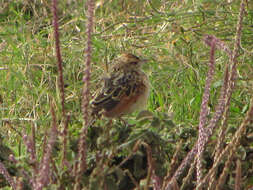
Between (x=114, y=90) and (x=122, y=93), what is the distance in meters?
0.08

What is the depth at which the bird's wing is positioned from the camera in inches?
197

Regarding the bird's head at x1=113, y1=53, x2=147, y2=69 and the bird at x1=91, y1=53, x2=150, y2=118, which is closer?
the bird at x1=91, y1=53, x2=150, y2=118

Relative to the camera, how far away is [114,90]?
5.15 metres

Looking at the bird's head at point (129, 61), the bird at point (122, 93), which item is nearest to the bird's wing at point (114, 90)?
the bird at point (122, 93)

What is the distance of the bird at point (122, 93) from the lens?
5.01 m

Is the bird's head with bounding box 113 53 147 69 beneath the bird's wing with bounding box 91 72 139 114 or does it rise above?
above

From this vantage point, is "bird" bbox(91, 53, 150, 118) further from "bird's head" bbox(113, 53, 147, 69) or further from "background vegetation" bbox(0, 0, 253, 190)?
"background vegetation" bbox(0, 0, 253, 190)

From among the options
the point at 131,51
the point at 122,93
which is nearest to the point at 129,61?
the point at 122,93

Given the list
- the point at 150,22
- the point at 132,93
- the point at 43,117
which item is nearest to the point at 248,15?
the point at 150,22

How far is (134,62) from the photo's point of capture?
5.90 m

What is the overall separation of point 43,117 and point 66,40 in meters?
2.05

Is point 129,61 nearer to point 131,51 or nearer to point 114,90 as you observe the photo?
point 114,90

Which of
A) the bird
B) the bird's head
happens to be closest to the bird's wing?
the bird

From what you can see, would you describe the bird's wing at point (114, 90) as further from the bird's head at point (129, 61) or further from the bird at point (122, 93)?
the bird's head at point (129, 61)
